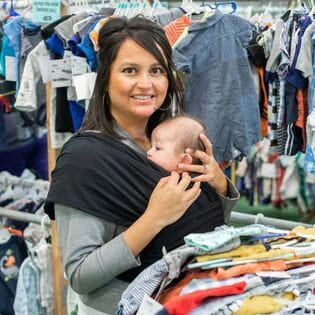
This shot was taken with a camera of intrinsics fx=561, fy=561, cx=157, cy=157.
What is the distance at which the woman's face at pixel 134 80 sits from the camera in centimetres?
136

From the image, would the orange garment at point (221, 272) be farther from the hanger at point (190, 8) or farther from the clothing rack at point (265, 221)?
the hanger at point (190, 8)

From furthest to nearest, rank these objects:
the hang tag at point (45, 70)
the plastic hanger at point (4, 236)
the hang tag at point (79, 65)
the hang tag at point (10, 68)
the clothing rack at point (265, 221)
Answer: the plastic hanger at point (4, 236) → the hang tag at point (10, 68) → the hang tag at point (45, 70) → the hang tag at point (79, 65) → the clothing rack at point (265, 221)

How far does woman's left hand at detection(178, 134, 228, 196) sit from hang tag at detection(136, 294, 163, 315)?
41 cm

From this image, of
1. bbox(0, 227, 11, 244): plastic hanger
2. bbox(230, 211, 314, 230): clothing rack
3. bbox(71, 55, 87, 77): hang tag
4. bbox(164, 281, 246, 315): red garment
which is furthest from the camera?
bbox(0, 227, 11, 244): plastic hanger

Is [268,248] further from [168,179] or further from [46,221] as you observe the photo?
[46,221]

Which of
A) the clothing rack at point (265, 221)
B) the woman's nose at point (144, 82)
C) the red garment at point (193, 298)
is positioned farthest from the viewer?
the clothing rack at point (265, 221)

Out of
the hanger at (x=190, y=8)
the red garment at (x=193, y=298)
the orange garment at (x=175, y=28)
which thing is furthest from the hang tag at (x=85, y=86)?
the red garment at (x=193, y=298)

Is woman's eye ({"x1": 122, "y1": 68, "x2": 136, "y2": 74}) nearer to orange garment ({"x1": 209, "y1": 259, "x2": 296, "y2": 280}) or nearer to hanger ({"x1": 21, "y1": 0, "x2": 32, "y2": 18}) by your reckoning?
orange garment ({"x1": 209, "y1": 259, "x2": 296, "y2": 280})

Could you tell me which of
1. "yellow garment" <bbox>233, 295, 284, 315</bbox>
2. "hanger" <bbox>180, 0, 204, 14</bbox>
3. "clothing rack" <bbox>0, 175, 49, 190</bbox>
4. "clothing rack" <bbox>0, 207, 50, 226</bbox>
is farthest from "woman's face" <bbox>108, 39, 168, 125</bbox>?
"clothing rack" <bbox>0, 175, 49, 190</bbox>

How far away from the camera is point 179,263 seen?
1.04 metres

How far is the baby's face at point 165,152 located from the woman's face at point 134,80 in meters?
0.08

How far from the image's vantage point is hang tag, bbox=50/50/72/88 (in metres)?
2.42

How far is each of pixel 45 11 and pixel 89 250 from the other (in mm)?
1611

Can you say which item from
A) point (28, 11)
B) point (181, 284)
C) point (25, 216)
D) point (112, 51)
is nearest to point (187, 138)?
point (112, 51)
